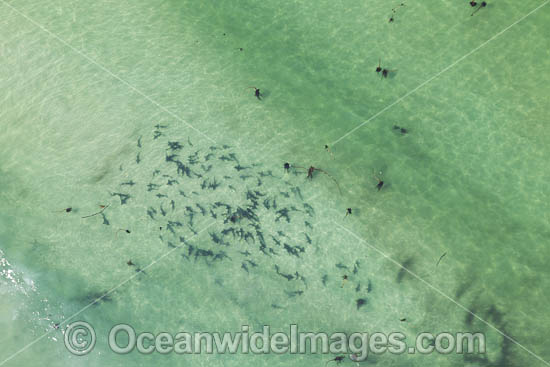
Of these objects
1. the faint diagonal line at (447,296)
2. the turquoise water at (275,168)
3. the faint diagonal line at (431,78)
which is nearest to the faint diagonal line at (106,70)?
the turquoise water at (275,168)

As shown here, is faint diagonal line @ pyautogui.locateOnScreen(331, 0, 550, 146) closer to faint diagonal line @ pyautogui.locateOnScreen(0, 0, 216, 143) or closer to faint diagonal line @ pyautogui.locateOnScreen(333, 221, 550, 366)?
faint diagonal line @ pyautogui.locateOnScreen(333, 221, 550, 366)

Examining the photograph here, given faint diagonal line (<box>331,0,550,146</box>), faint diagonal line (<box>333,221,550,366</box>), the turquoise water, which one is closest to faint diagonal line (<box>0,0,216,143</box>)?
the turquoise water

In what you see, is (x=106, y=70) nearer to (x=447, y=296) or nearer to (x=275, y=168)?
(x=275, y=168)

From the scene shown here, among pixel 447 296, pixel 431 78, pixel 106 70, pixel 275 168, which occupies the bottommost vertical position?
pixel 447 296

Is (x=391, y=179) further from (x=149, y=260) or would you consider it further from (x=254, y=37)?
(x=149, y=260)

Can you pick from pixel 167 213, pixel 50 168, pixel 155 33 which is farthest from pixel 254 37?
pixel 50 168

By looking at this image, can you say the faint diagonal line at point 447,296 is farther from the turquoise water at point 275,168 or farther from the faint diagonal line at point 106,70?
the faint diagonal line at point 106,70

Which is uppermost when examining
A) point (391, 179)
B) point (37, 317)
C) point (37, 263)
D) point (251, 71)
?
point (251, 71)

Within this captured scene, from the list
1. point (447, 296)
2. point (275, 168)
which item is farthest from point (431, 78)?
point (447, 296)
